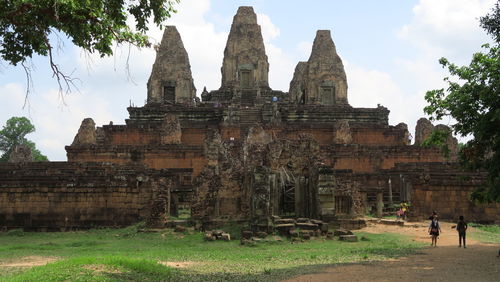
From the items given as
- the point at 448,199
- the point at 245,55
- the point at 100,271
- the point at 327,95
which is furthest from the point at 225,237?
the point at 327,95

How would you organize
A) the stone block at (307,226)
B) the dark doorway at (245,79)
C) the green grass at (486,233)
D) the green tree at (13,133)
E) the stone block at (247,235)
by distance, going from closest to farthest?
1. the stone block at (247,235)
2. the stone block at (307,226)
3. the green grass at (486,233)
4. the dark doorway at (245,79)
5. the green tree at (13,133)

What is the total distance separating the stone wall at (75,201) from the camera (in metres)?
20.0

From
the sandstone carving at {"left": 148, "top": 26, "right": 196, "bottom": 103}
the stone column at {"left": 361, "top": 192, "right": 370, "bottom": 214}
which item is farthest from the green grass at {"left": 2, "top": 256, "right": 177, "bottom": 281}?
the sandstone carving at {"left": 148, "top": 26, "right": 196, "bottom": 103}

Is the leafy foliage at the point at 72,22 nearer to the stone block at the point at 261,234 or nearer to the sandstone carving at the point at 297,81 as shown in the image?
the stone block at the point at 261,234

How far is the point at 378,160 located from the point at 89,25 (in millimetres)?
23634

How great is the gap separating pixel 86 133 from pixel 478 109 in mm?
24233

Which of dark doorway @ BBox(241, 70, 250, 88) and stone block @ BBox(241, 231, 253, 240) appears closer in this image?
stone block @ BBox(241, 231, 253, 240)

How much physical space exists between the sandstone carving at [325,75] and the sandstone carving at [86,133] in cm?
1656

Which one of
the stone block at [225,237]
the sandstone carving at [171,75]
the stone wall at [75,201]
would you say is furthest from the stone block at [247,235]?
the sandstone carving at [171,75]

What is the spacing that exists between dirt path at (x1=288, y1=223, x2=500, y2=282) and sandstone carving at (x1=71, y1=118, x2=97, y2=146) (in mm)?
22107

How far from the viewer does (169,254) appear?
13547 mm

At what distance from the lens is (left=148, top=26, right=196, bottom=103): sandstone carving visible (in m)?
39.0

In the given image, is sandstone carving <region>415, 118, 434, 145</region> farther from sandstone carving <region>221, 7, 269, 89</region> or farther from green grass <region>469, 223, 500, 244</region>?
sandstone carving <region>221, 7, 269, 89</region>

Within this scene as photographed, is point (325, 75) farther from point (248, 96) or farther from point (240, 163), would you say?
point (240, 163)
